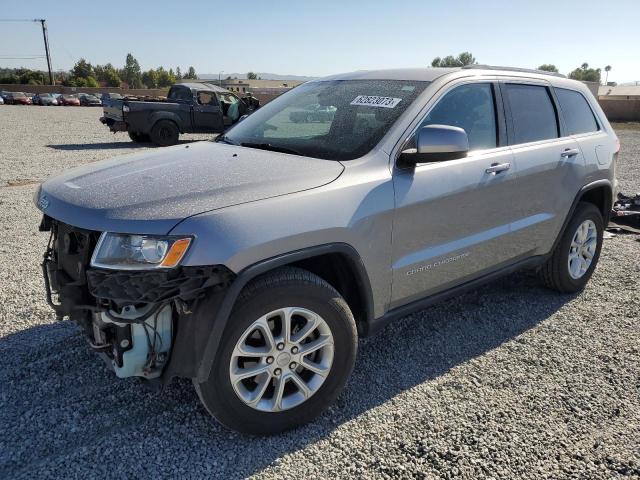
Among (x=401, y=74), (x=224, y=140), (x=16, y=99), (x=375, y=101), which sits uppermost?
(x=401, y=74)

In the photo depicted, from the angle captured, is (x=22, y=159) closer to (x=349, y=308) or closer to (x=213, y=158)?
(x=213, y=158)

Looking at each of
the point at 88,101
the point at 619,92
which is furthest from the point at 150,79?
the point at 619,92

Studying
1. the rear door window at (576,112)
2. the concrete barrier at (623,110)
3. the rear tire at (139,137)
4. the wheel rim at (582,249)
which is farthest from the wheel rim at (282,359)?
the concrete barrier at (623,110)

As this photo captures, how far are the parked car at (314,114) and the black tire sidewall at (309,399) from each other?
4.43 ft

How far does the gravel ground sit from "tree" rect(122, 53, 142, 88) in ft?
383

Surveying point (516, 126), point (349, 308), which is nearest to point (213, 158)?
point (349, 308)

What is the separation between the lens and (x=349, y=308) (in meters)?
2.85

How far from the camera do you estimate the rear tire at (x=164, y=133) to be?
14258 mm

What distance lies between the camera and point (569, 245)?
436cm

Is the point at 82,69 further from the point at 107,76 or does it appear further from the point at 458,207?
the point at 458,207

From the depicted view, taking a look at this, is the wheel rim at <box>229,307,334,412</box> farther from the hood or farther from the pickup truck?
the pickup truck

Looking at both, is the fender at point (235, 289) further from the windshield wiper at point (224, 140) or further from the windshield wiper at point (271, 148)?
the windshield wiper at point (224, 140)

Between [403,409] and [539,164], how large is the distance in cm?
203

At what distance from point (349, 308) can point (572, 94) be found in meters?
2.93
